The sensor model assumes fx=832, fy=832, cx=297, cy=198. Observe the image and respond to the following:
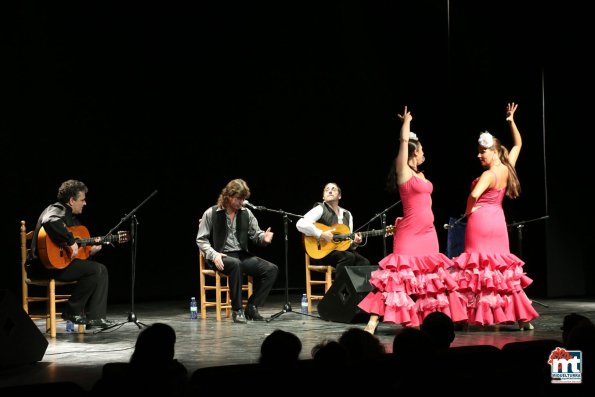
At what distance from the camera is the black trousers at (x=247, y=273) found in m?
7.15

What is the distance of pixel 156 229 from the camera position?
9000 millimetres

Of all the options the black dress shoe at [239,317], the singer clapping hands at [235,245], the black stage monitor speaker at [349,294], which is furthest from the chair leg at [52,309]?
the black stage monitor speaker at [349,294]

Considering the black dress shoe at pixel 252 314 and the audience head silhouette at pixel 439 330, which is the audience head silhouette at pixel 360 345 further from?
the black dress shoe at pixel 252 314

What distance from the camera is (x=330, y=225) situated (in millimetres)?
8000

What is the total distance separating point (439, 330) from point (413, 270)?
287 cm

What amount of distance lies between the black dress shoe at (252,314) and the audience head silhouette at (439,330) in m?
4.34

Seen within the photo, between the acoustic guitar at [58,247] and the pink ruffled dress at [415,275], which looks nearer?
the pink ruffled dress at [415,275]

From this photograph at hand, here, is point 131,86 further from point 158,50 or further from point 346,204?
point 346,204

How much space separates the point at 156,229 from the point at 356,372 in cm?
687

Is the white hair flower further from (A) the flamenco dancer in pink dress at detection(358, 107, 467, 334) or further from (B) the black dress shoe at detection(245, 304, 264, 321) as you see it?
(B) the black dress shoe at detection(245, 304, 264, 321)

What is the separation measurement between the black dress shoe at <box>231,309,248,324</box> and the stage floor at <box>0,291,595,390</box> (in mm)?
57

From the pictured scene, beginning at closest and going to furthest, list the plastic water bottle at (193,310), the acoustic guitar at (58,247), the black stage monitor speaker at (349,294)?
the acoustic guitar at (58,247), the black stage monitor speaker at (349,294), the plastic water bottle at (193,310)

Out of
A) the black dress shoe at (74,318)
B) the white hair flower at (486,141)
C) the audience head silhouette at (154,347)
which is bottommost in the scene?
the black dress shoe at (74,318)

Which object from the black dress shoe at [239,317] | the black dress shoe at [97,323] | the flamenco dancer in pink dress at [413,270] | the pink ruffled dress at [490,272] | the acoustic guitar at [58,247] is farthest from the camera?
the black dress shoe at [239,317]
